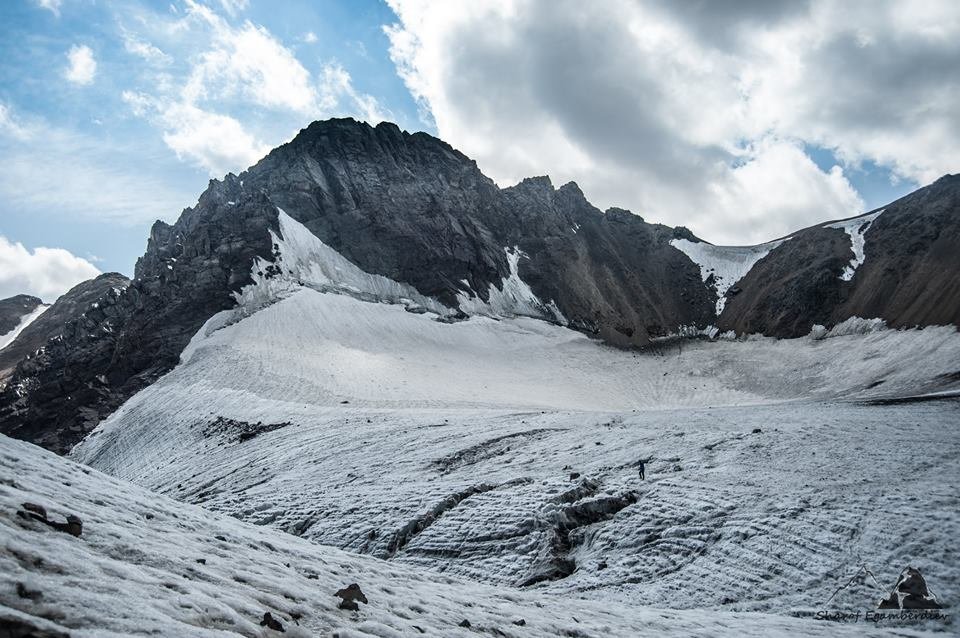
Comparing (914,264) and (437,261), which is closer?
(914,264)

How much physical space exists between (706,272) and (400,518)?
96.5 m

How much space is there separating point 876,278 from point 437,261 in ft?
199

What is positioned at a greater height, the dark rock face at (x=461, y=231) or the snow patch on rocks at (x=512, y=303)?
the dark rock face at (x=461, y=231)

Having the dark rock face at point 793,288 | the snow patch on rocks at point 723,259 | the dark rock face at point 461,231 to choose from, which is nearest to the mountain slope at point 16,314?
the dark rock face at point 461,231

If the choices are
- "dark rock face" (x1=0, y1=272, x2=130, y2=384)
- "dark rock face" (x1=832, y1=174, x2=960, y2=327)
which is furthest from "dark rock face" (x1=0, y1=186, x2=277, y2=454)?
"dark rock face" (x1=832, y1=174, x2=960, y2=327)

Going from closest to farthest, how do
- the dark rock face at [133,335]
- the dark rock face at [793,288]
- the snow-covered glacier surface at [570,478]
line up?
the snow-covered glacier surface at [570,478]
the dark rock face at [133,335]
the dark rock face at [793,288]

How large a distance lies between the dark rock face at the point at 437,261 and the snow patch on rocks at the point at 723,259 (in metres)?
2.14

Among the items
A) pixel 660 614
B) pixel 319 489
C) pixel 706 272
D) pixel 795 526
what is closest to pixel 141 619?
pixel 660 614

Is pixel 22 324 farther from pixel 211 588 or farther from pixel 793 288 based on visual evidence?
pixel 211 588

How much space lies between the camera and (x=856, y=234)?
3275 inches

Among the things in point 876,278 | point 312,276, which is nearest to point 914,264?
point 876,278

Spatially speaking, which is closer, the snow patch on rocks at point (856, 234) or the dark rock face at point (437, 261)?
the dark rock face at point (437, 261)

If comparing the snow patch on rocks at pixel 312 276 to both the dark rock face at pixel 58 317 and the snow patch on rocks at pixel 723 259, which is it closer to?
the snow patch on rocks at pixel 723 259

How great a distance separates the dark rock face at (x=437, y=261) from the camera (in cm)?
5534
